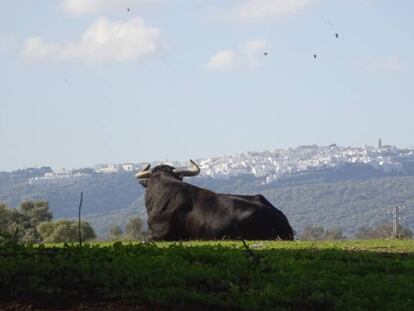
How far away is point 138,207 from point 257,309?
180 metres

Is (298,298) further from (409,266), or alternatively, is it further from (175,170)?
(175,170)

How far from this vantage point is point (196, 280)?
1185 cm

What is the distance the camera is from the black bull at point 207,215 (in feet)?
80.0

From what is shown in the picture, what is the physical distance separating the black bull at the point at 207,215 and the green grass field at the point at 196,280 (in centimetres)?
1042

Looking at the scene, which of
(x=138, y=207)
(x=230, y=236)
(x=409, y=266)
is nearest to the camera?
(x=409, y=266)

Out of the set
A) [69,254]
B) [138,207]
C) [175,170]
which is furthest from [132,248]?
[138,207]

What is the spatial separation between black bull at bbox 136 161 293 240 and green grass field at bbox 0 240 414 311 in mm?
10417

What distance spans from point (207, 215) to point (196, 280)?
13133mm

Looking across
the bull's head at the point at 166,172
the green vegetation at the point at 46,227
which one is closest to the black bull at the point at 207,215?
the bull's head at the point at 166,172

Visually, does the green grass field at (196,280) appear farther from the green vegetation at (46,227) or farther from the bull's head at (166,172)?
the green vegetation at (46,227)

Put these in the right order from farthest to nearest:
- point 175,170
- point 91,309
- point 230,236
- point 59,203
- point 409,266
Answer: point 59,203 → point 175,170 → point 230,236 → point 409,266 → point 91,309

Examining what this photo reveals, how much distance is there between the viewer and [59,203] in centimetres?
17625

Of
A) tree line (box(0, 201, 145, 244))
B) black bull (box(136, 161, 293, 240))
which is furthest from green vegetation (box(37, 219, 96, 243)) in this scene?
black bull (box(136, 161, 293, 240))

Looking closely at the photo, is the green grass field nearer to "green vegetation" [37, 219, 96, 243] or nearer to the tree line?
the tree line
